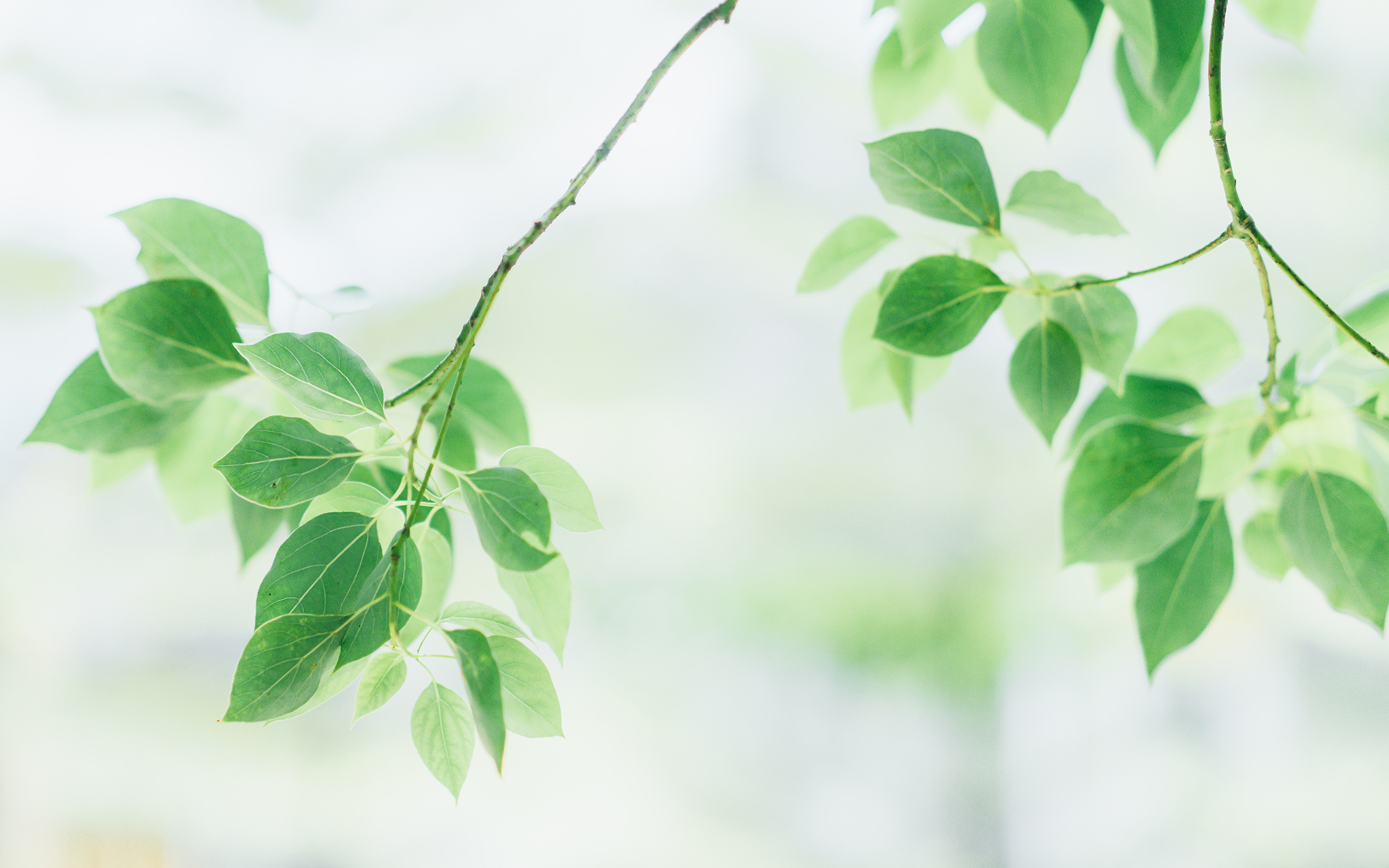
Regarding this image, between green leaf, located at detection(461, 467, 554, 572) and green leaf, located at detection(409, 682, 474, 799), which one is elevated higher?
green leaf, located at detection(461, 467, 554, 572)

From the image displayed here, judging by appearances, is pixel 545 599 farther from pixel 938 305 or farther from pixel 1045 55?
pixel 1045 55

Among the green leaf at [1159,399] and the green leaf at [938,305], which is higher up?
the green leaf at [938,305]

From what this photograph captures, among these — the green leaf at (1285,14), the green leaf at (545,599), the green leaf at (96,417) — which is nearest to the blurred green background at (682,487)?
the green leaf at (1285,14)

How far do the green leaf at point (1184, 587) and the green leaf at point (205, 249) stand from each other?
39 cm

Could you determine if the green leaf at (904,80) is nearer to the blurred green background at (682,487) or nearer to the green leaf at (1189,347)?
the green leaf at (1189,347)

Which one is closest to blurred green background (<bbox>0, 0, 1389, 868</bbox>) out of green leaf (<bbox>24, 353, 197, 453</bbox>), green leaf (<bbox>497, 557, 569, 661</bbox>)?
green leaf (<bbox>24, 353, 197, 453</bbox>)

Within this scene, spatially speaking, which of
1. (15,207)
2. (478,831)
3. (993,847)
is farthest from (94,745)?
(993,847)

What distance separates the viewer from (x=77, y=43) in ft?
7.24

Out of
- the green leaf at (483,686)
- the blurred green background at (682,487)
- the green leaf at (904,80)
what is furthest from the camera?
the blurred green background at (682,487)

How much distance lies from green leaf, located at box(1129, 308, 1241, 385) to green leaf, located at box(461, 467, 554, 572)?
307mm

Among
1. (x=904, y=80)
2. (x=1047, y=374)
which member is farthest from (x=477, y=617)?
(x=904, y=80)

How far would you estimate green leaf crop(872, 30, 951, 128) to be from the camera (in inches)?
15.4

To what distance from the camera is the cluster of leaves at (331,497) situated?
0.66 ft

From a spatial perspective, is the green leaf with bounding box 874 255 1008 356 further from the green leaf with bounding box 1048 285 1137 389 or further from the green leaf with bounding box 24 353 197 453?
the green leaf with bounding box 24 353 197 453
